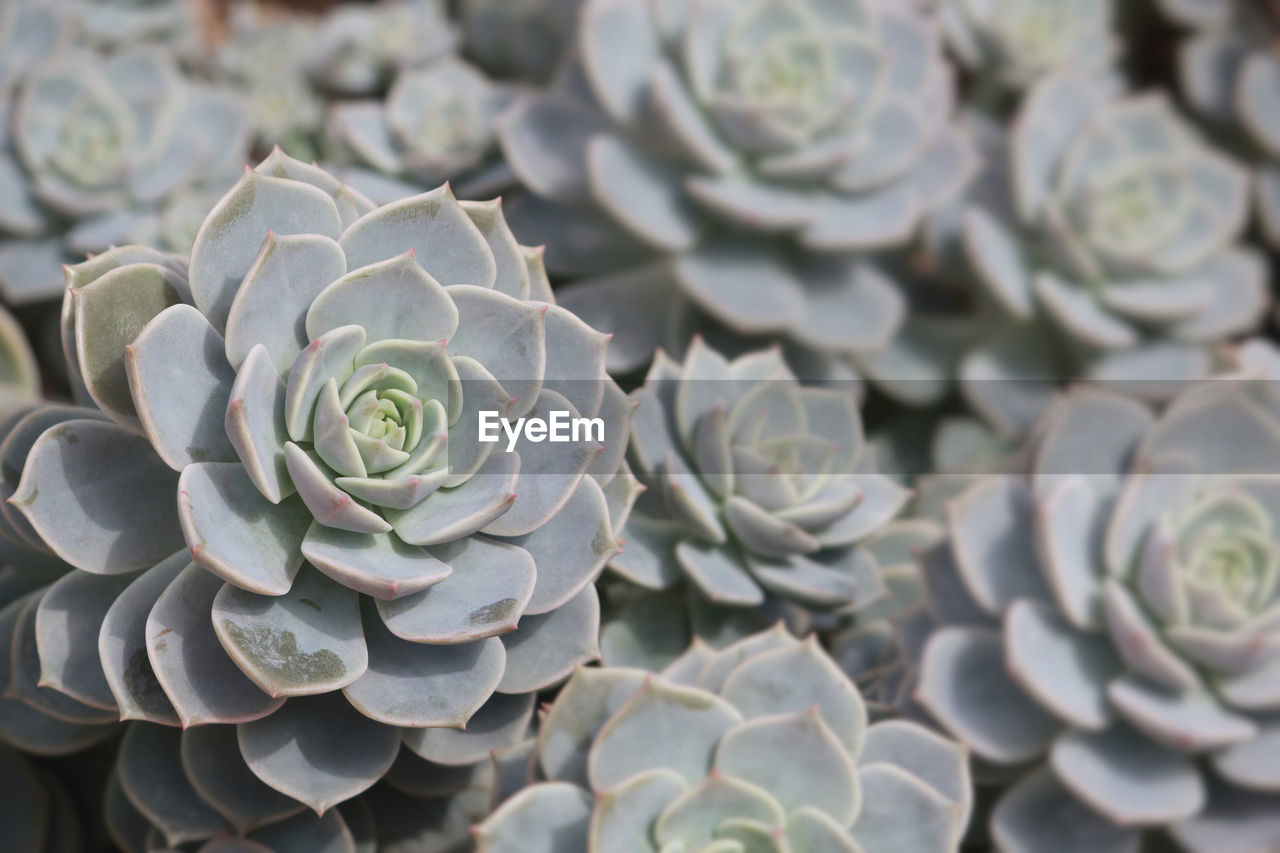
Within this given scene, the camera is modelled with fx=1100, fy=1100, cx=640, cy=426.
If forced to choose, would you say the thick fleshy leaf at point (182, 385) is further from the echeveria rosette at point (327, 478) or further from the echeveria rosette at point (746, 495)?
the echeveria rosette at point (746, 495)

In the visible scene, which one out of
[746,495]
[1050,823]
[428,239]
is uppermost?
[428,239]

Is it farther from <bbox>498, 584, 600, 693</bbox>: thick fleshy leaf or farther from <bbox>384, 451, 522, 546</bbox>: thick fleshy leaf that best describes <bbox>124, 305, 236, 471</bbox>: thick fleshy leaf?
<bbox>498, 584, 600, 693</bbox>: thick fleshy leaf

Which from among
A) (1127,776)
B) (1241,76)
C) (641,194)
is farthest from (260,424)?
(1241,76)

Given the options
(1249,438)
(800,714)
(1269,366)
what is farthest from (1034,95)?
(800,714)

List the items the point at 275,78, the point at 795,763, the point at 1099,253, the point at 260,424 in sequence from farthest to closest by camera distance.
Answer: the point at 275,78 → the point at 1099,253 → the point at 795,763 → the point at 260,424

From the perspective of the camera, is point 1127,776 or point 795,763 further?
point 1127,776

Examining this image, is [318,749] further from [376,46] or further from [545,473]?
[376,46]

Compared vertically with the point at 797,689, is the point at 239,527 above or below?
above

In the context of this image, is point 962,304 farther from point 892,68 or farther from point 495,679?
point 495,679
